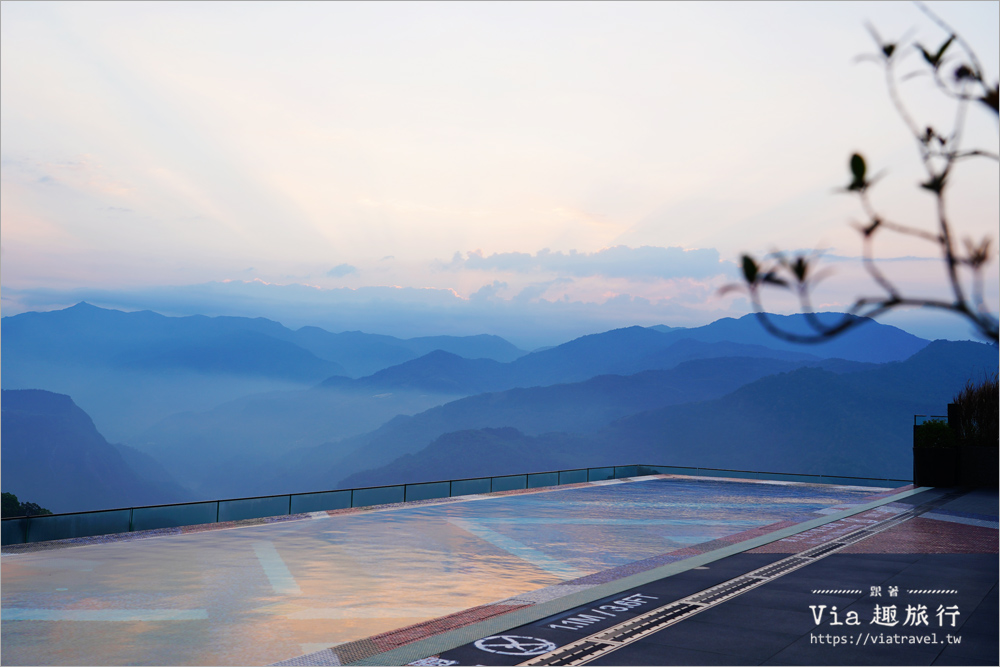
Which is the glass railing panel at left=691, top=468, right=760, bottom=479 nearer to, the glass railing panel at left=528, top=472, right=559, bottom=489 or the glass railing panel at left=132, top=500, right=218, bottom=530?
the glass railing panel at left=528, top=472, right=559, bottom=489

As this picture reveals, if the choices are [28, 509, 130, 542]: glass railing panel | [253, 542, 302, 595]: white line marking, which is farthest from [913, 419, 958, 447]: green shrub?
[28, 509, 130, 542]: glass railing panel

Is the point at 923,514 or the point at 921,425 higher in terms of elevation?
the point at 921,425

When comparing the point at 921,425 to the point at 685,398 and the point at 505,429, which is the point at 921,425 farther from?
the point at 685,398

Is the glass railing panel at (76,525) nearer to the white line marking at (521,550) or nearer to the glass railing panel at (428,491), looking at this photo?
the white line marking at (521,550)

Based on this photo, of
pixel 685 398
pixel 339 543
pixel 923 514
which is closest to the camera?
pixel 339 543

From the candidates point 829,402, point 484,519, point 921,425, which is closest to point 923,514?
point 921,425
